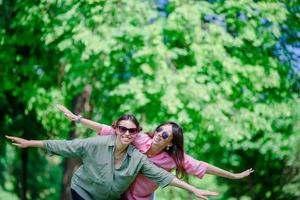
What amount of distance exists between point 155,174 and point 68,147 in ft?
2.41

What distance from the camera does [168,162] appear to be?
5004mm

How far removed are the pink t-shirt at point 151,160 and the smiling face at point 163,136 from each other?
0.40 ft

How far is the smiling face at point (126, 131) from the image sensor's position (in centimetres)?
459

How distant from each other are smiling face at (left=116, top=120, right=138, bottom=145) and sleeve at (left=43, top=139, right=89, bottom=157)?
0.28m

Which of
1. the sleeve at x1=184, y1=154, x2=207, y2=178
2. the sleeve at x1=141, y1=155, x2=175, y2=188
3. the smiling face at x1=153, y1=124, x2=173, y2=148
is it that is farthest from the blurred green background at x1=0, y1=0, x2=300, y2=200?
the sleeve at x1=141, y1=155, x2=175, y2=188

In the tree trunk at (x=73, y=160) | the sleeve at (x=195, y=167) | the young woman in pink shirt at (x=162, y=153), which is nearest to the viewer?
the young woman in pink shirt at (x=162, y=153)

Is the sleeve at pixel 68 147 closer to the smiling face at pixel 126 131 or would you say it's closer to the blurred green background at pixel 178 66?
the smiling face at pixel 126 131

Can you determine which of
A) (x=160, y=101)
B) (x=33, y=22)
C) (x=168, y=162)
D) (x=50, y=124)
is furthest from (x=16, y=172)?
(x=168, y=162)

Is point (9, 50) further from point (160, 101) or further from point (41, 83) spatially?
point (160, 101)

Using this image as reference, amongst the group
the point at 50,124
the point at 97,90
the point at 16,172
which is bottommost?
the point at 16,172

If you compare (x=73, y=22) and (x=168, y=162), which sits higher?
(x=168, y=162)

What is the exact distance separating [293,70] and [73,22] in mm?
4779

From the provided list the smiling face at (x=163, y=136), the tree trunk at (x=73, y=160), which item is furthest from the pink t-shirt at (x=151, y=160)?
the tree trunk at (x=73, y=160)

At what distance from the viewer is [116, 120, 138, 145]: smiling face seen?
4.59m
